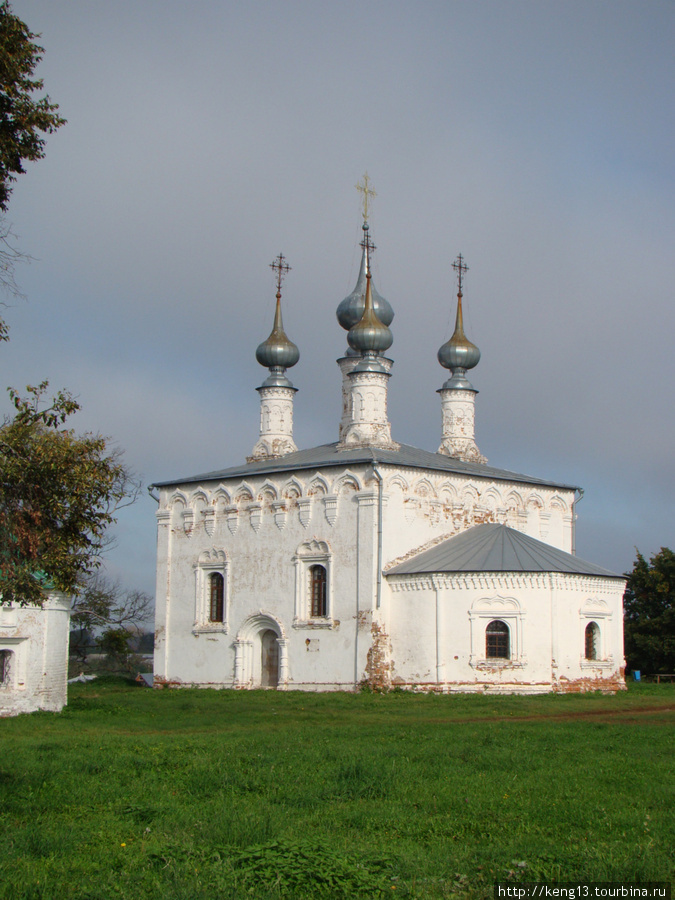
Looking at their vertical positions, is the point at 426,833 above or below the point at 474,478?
below

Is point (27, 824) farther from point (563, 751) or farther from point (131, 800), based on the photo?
point (563, 751)

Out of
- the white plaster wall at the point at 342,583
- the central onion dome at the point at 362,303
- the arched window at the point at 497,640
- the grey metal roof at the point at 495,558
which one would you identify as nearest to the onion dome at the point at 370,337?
the central onion dome at the point at 362,303

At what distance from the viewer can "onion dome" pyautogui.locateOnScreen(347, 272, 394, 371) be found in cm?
3067

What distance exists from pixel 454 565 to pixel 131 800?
1687 centimetres

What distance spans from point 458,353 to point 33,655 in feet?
60.5

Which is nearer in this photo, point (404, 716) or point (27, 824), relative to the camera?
point (27, 824)

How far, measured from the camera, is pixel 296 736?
1561cm

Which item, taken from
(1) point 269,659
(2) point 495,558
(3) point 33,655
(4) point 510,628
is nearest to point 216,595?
(1) point 269,659

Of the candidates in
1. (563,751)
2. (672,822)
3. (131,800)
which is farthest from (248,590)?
(672,822)

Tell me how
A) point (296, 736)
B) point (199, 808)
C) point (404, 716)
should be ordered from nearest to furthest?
1. point (199, 808)
2. point (296, 736)
3. point (404, 716)

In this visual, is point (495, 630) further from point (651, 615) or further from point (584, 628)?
point (651, 615)

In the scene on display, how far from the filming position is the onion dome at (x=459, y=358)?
34.4 m

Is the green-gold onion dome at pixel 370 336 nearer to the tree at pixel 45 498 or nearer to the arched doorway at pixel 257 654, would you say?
the arched doorway at pixel 257 654

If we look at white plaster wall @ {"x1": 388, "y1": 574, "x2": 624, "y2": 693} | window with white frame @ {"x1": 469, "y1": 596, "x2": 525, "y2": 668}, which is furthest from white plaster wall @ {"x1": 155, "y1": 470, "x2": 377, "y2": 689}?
window with white frame @ {"x1": 469, "y1": 596, "x2": 525, "y2": 668}
